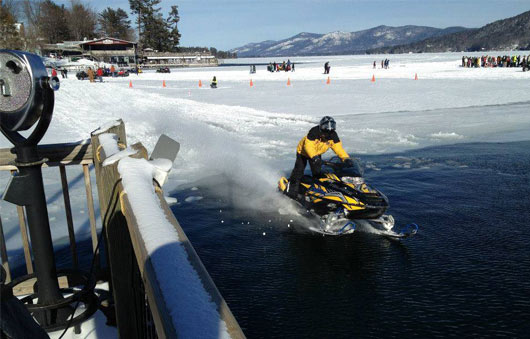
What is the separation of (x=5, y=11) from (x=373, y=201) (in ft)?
214

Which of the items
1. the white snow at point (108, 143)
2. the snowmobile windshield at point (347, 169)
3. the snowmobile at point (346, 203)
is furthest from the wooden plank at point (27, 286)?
the snowmobile windshield at point (347, 169)

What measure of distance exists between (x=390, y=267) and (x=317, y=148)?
252cm

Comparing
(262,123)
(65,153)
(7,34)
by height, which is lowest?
(262,123)

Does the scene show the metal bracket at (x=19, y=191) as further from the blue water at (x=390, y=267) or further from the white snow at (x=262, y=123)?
the white snow at (x=262, y=123)

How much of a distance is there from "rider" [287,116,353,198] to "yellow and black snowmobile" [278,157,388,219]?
157 millimetres

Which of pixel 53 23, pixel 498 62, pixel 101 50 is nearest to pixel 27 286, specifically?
pixel 498 62

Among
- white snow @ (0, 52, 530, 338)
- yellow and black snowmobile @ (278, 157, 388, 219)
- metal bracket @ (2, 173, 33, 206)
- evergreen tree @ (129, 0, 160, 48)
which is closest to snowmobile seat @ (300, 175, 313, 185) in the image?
yellow and black snowmobile @ (278, 157, 388, 219)

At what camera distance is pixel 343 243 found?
6461 millimetres

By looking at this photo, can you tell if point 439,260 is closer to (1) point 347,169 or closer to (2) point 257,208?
(1) point 347,169

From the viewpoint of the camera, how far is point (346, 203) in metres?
6.47

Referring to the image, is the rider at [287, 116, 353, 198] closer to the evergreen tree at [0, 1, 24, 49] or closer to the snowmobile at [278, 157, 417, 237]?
the snowmobile at [278, 157, 417, 237]

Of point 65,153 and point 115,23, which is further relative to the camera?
point 115,23

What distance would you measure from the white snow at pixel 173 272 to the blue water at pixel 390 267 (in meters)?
2.96

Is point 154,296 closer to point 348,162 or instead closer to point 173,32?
point 348,162
